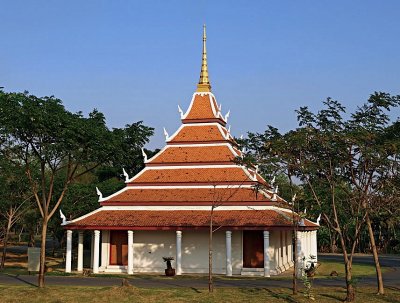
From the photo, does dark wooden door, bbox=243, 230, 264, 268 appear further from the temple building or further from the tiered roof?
the tiered roof

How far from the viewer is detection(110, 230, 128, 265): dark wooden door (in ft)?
115

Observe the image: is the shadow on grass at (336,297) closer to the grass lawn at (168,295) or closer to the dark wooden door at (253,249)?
the grass lawn at (168,295)

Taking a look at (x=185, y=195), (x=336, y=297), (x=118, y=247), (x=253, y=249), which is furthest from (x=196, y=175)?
(x=336, y=297)

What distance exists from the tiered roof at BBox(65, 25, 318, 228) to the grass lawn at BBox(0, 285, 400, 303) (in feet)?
26.4

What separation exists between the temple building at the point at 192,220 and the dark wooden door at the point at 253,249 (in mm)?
64

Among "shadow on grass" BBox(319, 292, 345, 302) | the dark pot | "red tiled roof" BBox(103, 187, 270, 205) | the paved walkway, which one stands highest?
"red tiled roof" BBox(103, 187, 270, 205)

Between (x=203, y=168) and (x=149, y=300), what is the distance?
15926 mm

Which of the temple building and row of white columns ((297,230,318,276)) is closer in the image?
the temple building

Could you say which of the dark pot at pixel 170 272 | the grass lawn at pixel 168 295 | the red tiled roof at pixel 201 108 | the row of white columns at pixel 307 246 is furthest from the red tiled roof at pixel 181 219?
the red tiled roof at pixel 201 108

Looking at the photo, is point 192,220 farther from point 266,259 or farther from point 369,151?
point 369,151

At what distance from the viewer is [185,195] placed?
34.9 meters

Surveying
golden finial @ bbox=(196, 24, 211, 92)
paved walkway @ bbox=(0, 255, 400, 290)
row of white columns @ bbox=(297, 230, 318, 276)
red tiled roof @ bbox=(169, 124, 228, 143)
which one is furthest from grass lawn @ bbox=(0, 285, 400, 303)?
golden finial @ bbox=(196, 24, 211, 92)

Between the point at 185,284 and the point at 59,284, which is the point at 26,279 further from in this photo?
the point at 185,284

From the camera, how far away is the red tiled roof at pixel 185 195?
1326 inches
